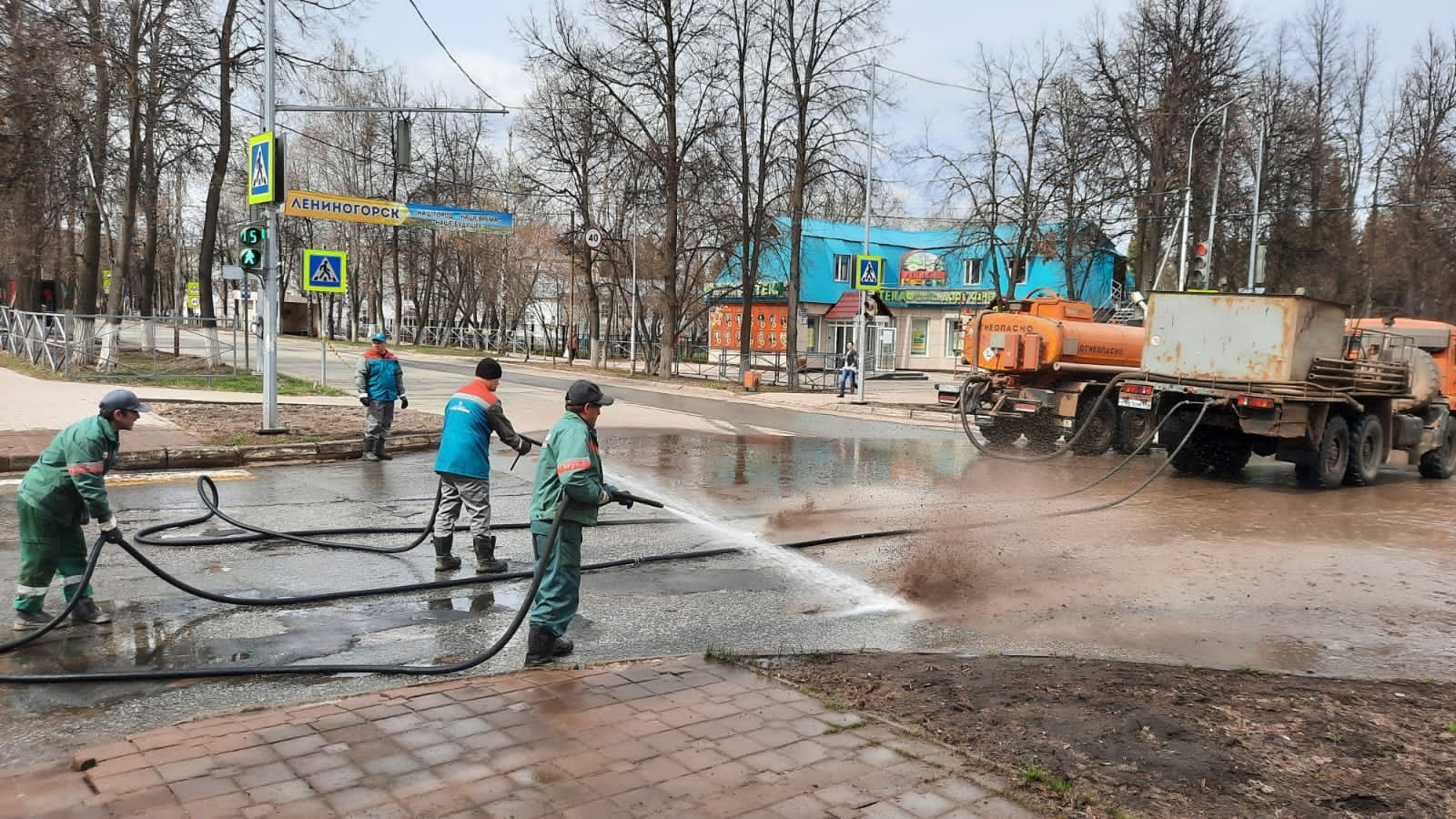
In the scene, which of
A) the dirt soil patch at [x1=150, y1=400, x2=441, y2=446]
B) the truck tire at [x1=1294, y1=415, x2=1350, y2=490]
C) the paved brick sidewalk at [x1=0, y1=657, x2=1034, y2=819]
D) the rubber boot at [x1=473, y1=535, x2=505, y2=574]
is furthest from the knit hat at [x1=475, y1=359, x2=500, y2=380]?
the truck tire at [x1=1294, y1=415, x2=1350, y2=490]

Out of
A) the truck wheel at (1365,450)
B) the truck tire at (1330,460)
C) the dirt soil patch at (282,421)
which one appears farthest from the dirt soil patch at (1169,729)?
the dirt soil patch at (282,421)

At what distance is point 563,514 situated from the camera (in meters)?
5.11

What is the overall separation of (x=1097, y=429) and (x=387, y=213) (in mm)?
15709

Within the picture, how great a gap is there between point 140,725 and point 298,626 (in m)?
1.53

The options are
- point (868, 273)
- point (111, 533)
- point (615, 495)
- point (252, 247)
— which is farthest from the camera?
point (868, 273)

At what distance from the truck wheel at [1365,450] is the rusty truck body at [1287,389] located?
0.05 ft

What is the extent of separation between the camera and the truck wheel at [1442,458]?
15.1 metres

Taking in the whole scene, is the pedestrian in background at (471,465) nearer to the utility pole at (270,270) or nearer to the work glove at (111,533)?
the work glove at (111,533)

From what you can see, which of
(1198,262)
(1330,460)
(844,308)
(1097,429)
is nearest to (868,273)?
(1198,262)

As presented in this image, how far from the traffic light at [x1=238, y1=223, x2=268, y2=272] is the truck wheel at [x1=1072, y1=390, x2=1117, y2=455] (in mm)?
12901

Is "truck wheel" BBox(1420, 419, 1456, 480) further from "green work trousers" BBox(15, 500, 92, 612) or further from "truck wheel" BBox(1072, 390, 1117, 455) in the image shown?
"green work trousers" BBox(15, 500, 92, 612)

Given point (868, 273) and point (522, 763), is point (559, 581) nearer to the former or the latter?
point (522, 763)

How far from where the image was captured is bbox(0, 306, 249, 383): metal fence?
22016 millimetres

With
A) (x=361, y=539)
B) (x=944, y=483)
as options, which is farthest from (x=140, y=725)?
(x=944, y=483)
